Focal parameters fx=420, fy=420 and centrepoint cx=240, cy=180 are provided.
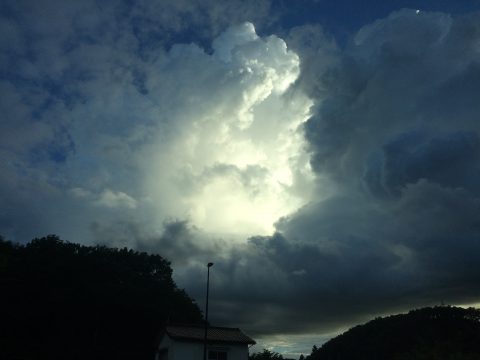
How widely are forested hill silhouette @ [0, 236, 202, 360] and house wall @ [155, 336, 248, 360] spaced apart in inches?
899

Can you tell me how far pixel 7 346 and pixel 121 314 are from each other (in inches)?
672

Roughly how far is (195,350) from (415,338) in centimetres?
6960

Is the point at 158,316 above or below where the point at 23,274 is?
below

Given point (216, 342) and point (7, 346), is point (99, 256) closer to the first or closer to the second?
point (7, 346)

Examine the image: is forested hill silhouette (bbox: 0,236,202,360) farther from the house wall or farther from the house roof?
the house wall

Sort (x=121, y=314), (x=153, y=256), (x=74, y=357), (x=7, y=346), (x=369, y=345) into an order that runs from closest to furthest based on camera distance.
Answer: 1. (x=7, y=346)
2. (x=74, y=357)
3. (x=121, y=314)
4. (x=153, y=256)
5. (x=369, y=345)

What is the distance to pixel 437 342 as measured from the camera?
247ft

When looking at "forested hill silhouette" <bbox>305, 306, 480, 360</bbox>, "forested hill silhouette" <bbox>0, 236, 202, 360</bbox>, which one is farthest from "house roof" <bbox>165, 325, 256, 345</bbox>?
"forested hill silhouette" <bbox>305, 306, 480, 360</bbox>

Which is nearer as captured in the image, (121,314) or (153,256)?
(121,314)

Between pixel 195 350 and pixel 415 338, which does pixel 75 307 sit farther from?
pixel 415 338

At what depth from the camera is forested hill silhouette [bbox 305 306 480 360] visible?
229 ft

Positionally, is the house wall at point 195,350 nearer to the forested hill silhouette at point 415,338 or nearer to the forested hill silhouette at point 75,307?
the forested hill silhouette at point 75,307

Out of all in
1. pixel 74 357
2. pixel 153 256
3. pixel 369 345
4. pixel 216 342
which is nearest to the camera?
pixel 216 342

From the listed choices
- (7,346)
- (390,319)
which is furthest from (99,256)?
(390,319)
